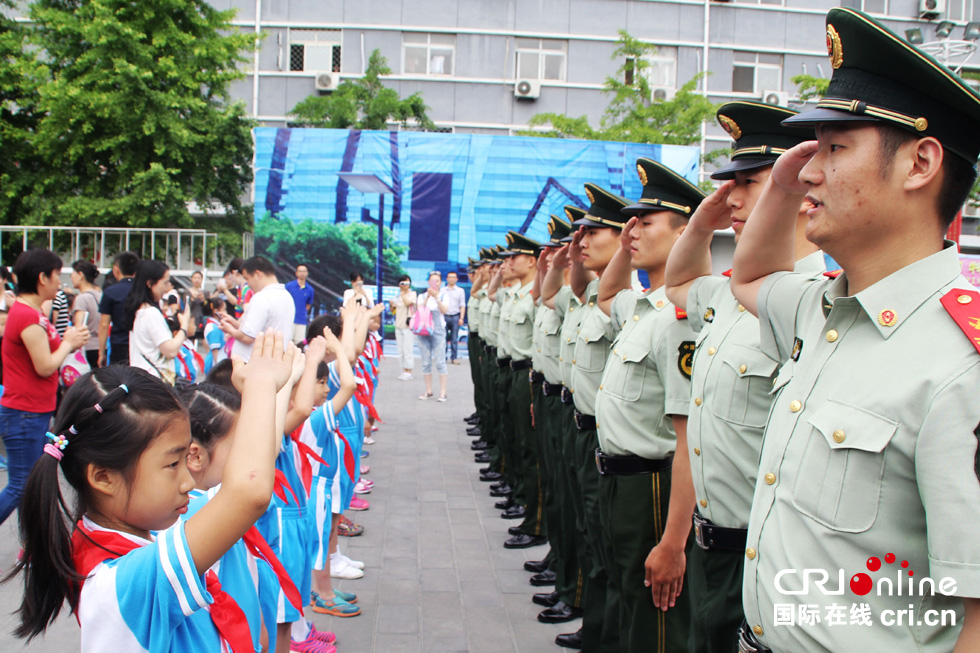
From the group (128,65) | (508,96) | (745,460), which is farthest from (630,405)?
(508,96)

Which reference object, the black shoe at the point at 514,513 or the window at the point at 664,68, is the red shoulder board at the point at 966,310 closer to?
the black shoe at the point at 514,513

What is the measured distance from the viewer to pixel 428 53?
21.9 metres

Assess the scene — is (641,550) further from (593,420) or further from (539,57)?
(539,57)

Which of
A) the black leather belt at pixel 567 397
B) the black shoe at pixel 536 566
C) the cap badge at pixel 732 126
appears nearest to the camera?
the cap badge at pixel 732 126

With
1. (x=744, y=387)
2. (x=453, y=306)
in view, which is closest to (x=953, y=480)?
(x=744, y=387)

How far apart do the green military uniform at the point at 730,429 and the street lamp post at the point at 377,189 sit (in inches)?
511

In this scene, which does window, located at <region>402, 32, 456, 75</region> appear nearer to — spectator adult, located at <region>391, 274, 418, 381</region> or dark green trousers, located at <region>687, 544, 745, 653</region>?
spectator adult, located at <region>391, 274, 418, 381</region>

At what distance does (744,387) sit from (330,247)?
44.0ft

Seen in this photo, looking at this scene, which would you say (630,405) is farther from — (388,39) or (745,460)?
(388,39)

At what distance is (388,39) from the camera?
2161 cm

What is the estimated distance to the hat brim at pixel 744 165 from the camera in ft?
7.54

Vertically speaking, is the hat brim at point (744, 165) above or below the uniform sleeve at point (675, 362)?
above

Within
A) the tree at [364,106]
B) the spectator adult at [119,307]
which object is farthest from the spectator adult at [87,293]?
the tree at [364,106]

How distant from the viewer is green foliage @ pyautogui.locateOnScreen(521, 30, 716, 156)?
18.3 m
